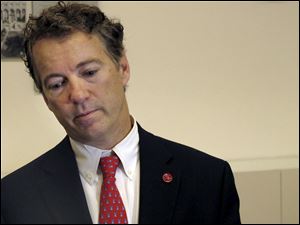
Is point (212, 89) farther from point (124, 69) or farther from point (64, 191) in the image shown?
point (64, 191)

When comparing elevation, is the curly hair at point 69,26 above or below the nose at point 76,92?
above

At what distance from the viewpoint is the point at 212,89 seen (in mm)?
1452

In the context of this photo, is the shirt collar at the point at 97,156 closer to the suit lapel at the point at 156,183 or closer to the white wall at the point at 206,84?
the suit lapel at the point at 156,183

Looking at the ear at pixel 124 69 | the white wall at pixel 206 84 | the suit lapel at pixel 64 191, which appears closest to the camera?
the suit lapel at pixel 64 191

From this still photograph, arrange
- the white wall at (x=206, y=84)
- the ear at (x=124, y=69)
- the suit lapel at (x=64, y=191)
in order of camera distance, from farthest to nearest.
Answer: the white wall at (x=206, y=84) < the ear at (x=124, y=69) < the suit lapel at (x=64, y=191)

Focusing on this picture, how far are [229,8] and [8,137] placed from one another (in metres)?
0.91

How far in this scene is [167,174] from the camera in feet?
2.04

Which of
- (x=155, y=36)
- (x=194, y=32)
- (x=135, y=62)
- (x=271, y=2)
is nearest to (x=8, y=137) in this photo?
(x=135, y=62)

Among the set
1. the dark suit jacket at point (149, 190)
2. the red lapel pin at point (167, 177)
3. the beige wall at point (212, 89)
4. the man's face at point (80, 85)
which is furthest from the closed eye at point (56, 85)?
the beige wall at point (212, 89)

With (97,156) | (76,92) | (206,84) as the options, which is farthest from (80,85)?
(206,84)

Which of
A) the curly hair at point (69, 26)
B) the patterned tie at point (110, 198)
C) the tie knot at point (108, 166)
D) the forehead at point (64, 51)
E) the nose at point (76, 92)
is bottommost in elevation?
the patterned tie at point (110, 198)

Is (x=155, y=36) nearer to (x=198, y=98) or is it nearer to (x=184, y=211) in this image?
(x=198, y=98)

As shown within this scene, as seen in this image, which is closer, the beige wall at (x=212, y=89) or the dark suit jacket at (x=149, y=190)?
the dark suit jacket at (x=149, y=190)

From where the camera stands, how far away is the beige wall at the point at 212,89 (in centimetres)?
134
